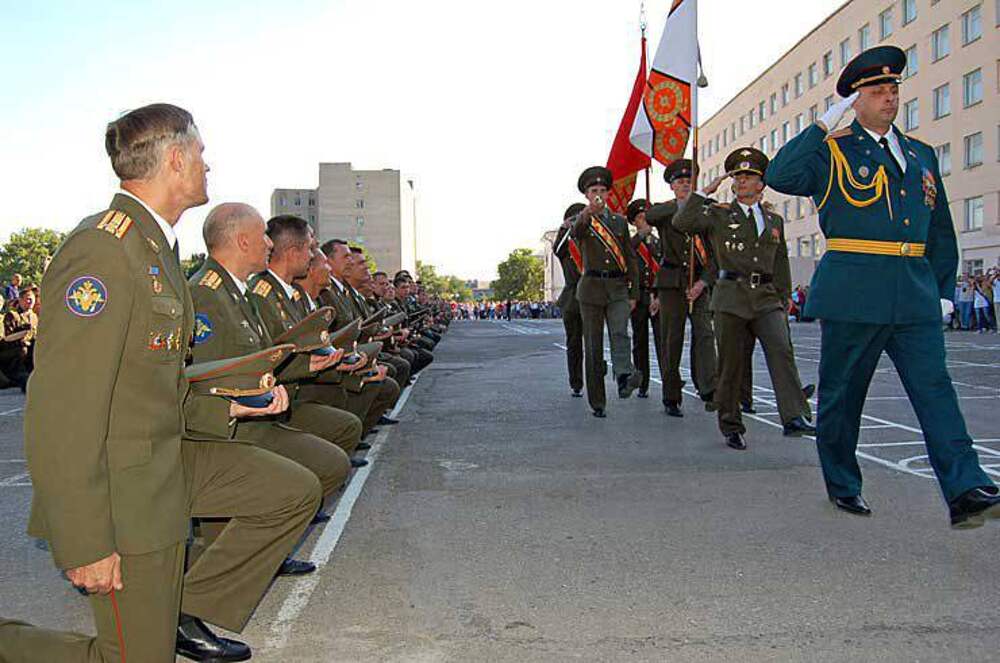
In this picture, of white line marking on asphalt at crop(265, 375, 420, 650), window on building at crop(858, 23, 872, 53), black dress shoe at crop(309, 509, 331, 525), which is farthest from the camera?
window on building at crop(858, 23, 872, 53)

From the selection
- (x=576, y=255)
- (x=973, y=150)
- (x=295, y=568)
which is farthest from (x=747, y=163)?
(x=973, y=150)

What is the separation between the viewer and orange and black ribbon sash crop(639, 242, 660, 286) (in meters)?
11.0

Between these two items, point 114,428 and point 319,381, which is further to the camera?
point 319,381

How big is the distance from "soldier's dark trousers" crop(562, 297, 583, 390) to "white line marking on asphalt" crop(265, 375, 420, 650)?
14.0 feet

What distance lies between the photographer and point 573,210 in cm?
1042

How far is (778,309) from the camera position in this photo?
25.3 feet

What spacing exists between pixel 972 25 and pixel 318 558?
4977 centimetres

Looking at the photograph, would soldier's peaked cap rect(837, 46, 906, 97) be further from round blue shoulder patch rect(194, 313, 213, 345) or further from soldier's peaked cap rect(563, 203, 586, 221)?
soldier's peaked cap rect(563, 203, 586, 221)

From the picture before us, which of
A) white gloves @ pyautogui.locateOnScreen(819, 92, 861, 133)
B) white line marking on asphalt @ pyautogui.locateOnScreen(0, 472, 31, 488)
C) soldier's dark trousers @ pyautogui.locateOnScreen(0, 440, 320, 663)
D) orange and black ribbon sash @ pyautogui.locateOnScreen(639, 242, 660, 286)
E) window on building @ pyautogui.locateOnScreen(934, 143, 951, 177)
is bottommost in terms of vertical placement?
white line marking on asphalt @ pyautogui.locateOnScreen(0, 472, 31, 488)

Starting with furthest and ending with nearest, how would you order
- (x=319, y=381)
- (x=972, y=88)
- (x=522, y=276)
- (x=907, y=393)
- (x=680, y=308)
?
1. (x=522, y=276)
2. (x=972, y=88)
3. (x=680, y=308)
4. (x=319, y=381)
5. (x=907, y=393)

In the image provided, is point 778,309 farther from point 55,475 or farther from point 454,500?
point 55,475

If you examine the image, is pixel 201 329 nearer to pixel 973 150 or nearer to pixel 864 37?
pixel 973 150

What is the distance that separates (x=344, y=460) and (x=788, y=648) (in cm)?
208

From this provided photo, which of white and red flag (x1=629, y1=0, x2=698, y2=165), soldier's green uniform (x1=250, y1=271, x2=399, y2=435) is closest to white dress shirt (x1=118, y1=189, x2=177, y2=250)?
soldier's green uniform (x1=250, y1=271, x2=399, y2=435)
